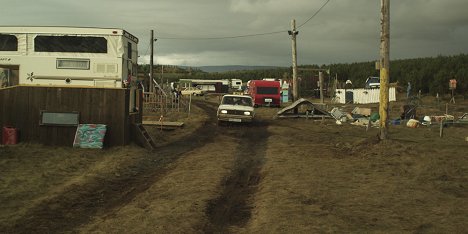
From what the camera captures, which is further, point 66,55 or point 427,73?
point 427,73

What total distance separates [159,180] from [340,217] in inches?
183

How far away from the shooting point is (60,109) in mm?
15555

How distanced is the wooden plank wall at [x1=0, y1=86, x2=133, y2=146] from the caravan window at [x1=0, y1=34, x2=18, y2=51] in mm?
1805

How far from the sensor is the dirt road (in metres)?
6.90

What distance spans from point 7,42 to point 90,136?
4768 millimetres

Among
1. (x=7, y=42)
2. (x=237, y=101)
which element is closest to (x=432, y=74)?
(x=237, y=101)

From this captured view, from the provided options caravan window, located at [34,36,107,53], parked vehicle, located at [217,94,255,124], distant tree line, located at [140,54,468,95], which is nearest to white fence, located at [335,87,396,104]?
distant tree line, located at [140,54,468,95]

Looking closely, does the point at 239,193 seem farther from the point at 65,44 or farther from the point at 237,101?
the point at 237,101

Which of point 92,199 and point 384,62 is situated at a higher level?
point 384,62

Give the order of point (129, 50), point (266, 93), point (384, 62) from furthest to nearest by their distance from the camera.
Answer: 1. point (266, 93)
2. point (129, 50)
3. point (384, 62)

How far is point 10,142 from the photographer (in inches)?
600

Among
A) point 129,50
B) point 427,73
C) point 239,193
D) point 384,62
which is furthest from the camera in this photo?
point 427,73

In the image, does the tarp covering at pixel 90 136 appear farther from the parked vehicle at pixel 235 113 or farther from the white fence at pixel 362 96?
the white fence at pixel 362 96

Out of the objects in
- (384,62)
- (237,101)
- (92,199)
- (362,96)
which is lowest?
(92,199)
